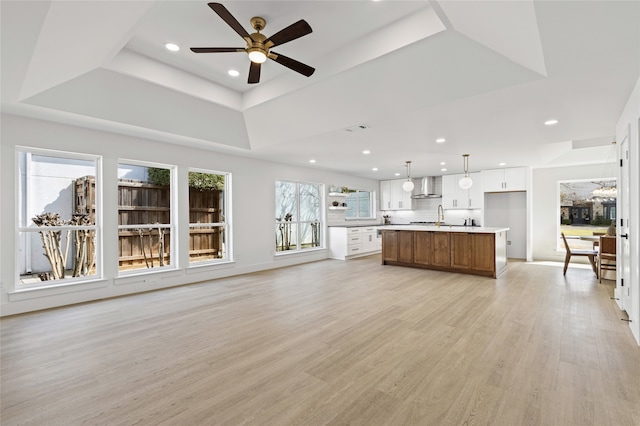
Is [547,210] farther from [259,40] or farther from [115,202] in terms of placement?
[115,202]

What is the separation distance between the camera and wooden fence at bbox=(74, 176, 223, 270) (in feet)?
14.9

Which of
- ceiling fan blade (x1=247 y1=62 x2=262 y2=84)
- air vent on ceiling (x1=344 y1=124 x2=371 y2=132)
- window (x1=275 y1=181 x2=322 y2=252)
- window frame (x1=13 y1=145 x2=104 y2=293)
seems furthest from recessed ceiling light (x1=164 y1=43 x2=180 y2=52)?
window (x1=275 y1=181 x2=322 y2=252)

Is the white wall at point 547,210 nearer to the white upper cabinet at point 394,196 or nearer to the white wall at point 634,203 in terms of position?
the white upper cabinet at point 394,196

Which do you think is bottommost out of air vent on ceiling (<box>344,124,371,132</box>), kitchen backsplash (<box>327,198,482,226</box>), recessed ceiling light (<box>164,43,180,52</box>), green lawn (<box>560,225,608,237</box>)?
green lawn (<box>560,225,608,237</box>)

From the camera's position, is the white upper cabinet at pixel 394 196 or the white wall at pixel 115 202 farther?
the white upper cabinet at pixel 394 196

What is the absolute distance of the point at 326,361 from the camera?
8.27 feet

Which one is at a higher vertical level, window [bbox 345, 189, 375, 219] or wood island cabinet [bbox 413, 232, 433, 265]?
window [bbox 345, 189, 375, 219]

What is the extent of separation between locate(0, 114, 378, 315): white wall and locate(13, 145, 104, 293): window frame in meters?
0.05

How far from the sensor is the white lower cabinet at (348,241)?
828 cm

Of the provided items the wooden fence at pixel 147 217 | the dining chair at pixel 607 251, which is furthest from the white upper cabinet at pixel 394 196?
the wooden fence at pixel 147 217

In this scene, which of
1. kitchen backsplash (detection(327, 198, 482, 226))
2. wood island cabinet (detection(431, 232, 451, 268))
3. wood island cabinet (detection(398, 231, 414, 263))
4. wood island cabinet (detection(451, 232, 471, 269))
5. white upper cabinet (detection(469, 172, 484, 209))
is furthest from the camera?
kitchen backsplash (detection(327, 198, 482, 226))

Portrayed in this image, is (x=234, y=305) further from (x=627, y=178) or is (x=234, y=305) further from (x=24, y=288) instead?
(x=627, y=178)

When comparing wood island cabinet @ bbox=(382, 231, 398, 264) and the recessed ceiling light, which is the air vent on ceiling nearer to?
the recessed ceiling light

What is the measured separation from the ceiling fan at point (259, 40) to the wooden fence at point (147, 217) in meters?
3.19
